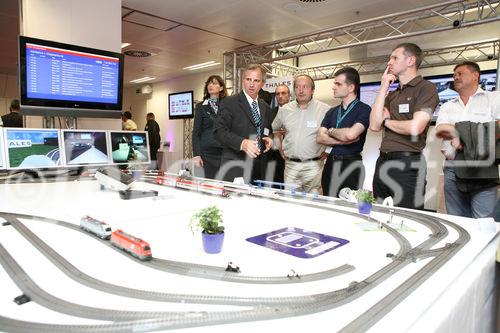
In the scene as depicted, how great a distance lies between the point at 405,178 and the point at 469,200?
0.62m

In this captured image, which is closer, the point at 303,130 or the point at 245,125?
the point at 245,125

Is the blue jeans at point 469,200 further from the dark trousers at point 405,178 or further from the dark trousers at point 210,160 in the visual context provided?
the dark trousers at point 210,160

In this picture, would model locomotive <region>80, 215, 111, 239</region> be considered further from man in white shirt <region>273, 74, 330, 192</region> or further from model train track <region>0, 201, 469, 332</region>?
man in white shirt <region>273, 74, 330, 192</region>

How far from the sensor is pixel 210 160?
371 centimetres

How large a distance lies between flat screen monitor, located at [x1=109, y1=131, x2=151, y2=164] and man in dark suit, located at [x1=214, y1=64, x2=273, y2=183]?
0.88 m

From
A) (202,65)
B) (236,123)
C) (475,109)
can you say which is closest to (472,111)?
(475,109)

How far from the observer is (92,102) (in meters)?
3.16

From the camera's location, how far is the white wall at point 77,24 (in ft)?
11.3

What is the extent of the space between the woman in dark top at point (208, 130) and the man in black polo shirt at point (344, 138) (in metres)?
1.32

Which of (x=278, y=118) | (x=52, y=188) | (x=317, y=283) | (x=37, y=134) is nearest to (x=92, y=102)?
(x=37, y=134)

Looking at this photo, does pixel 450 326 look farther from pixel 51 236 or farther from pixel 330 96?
pixel 330 96

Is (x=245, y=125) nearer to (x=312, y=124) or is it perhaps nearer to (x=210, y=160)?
(x=312, y=124)

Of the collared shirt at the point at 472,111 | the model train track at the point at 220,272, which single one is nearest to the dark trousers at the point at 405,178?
the collared shirt at the point at 472,111

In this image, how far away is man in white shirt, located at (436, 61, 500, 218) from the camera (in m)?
2.29
